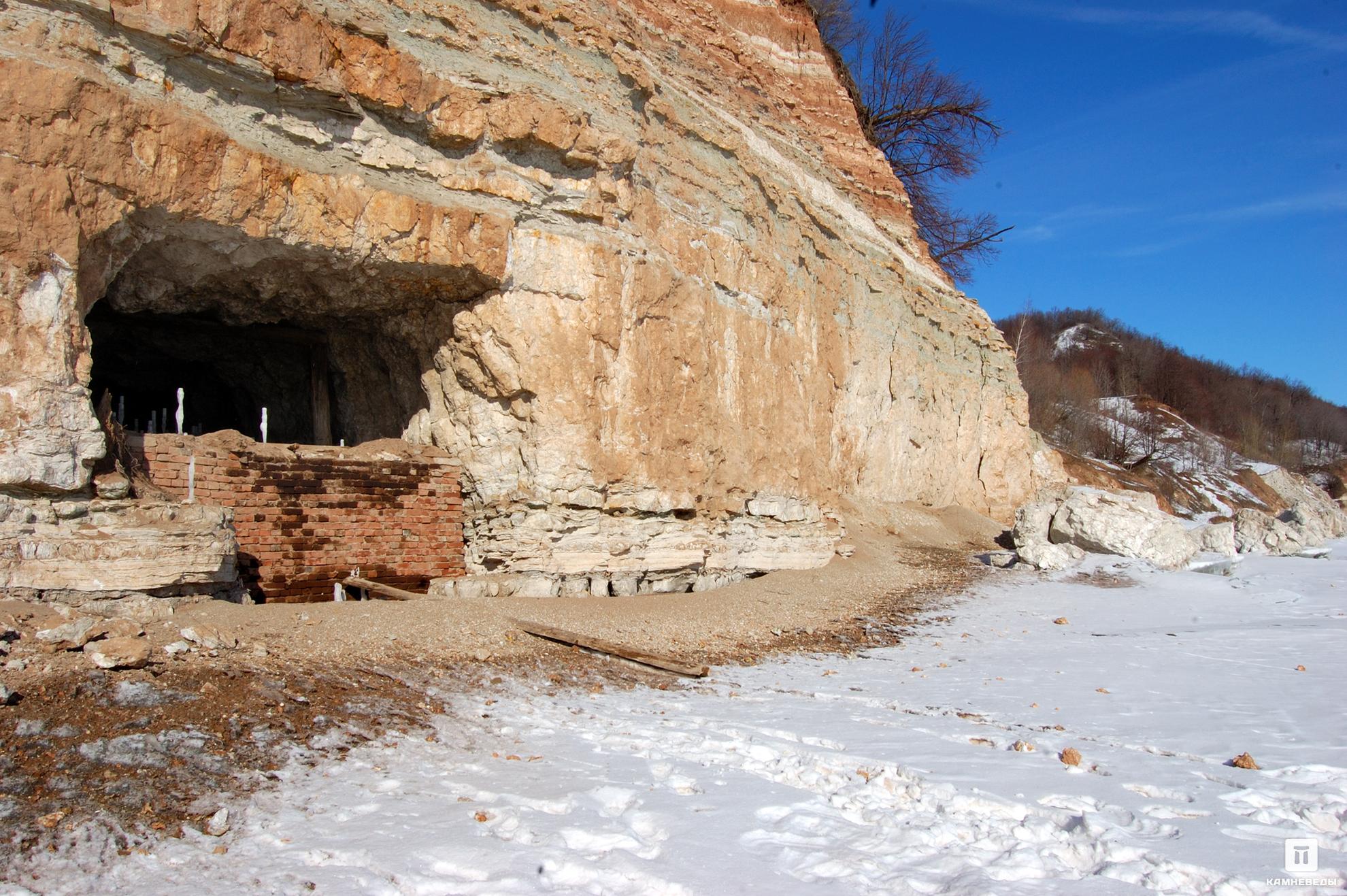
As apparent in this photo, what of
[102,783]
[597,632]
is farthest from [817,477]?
[102,783]

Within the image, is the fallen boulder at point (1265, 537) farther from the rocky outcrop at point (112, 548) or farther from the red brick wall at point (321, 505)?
the rocky outcrop at point (112, 548)

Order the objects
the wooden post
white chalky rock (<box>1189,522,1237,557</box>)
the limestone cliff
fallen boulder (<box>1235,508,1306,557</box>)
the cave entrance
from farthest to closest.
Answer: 1. fallen boulder (<box>1235,508,1306,557</box>)
2. white chalky rock (<box>1189,522,1237,557</box>)
3. the wooden post
4. the cave entrance
5. the limestone cliff

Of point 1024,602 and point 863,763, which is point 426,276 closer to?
point 863,763

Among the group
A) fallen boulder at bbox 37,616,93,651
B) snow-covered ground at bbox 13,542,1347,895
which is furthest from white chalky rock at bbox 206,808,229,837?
fallen boulder at bbox 37,616,93,651

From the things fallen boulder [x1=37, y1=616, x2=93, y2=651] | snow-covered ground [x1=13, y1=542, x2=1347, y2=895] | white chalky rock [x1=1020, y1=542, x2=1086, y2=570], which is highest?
fallen boulder [x1=37, y1=616, x2=93, y2=651]

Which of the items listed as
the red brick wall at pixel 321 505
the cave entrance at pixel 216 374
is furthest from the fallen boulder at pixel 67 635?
the cave entrance at pixel 216 374

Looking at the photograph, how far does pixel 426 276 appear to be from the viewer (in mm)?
7684

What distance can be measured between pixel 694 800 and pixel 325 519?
470 cm

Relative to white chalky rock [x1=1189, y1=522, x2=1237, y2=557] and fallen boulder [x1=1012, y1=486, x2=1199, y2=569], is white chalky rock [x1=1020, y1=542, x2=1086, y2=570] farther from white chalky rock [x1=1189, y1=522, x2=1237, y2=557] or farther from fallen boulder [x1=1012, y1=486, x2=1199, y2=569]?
white chalky rock [x1=1189, y1=522, x2=1237, y2=557]

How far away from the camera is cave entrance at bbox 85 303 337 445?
882cm

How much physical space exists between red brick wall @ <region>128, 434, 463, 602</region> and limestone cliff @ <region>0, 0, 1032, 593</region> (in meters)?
0.38

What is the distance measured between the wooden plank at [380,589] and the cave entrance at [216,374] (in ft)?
6.94

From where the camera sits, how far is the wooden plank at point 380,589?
7234 mm

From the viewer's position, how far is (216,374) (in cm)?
992
